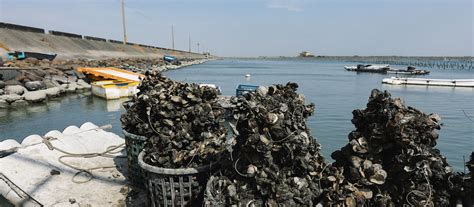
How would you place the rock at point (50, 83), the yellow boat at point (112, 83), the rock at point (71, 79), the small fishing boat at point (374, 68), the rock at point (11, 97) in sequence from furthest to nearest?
the small fishing boat at point (374, 68) < the rock at point (71, 79) < the rock at point (50, 83) < the yellow boat at point (112, 83) < the rock at point (11, 97)

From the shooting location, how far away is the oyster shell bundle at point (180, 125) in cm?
291

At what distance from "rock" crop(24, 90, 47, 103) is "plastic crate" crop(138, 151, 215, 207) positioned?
14.0 metres

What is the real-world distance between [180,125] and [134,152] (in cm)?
93

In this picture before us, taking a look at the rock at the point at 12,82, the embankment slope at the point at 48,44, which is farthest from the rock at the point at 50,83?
the embankment slope at the point at 48,44

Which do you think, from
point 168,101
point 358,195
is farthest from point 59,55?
point 358,195

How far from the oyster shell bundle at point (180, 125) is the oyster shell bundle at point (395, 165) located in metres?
1.26

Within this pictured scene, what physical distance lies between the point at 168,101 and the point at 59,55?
3606 cm

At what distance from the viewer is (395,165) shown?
2.44 meters

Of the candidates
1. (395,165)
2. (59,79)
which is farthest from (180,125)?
(59,79)

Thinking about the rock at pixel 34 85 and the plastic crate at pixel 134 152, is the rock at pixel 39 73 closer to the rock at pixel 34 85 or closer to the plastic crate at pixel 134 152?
the rock at pixel 34 85

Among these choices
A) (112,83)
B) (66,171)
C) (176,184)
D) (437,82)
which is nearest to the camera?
(176,184)

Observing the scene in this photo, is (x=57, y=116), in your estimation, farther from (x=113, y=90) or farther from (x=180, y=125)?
(x=180, y=125)

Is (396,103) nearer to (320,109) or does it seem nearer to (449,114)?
(320,109)

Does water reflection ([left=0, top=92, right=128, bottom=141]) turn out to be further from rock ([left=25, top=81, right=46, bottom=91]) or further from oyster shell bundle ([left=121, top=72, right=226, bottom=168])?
oyster shell bundle ([left=121, top=72, right=226, bottom=168])
